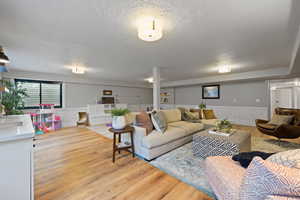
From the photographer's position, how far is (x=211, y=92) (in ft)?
22.0

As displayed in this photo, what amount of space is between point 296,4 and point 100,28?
2.48m

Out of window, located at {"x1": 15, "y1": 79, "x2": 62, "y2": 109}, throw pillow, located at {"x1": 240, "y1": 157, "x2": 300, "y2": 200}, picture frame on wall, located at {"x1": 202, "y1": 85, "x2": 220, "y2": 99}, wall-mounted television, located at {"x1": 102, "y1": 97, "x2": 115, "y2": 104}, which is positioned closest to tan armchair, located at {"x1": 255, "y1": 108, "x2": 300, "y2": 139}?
picture frame on wall, located at {"x1": 202, "y1": 85, "x2": 220, "y2": 99}

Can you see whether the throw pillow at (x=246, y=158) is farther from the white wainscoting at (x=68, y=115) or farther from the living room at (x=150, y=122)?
the white wainscoting at (x=68, y=115)

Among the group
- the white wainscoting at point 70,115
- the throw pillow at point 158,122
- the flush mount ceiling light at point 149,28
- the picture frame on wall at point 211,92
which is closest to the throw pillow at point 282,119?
the picture frame on wall at point 211,92

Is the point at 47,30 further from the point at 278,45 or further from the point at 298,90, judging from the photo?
the point at 298,90

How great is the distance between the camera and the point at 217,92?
6.53 metres

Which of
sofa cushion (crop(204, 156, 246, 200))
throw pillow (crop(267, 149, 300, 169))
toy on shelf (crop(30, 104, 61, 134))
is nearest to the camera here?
throw pillow (crop(267, 149, 300, 169))

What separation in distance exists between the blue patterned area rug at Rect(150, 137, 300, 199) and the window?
5519 mm

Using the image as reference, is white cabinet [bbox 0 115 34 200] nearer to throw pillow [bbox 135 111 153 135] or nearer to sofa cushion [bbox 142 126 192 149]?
sofa cushion [bbox 142 126 192 149]

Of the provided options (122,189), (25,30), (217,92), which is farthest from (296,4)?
(217,92)

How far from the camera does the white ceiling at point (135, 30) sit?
1461 millimetres

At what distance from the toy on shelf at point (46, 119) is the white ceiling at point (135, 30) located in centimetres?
250

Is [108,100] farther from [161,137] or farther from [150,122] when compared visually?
[161,137]

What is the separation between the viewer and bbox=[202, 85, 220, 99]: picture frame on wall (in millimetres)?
6531
